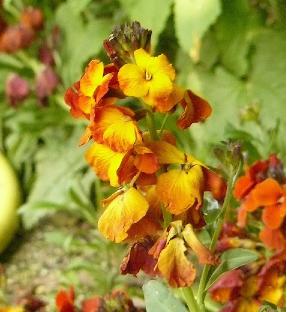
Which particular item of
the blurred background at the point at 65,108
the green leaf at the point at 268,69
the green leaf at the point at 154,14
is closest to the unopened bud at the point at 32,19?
the blurred background at the point at 65,108

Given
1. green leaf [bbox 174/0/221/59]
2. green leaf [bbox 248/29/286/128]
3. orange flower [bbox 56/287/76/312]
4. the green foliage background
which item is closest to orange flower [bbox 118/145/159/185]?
orange flower [bbox 56/287/76/312]

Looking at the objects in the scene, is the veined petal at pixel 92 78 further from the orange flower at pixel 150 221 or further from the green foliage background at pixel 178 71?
the green foliage background at pixel 178 71

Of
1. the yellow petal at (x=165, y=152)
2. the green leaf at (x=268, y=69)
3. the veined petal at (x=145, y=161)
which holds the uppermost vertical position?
the veined petal at (x=145, y=161)

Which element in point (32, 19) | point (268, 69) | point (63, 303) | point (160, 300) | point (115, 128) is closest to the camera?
point (115, 128)

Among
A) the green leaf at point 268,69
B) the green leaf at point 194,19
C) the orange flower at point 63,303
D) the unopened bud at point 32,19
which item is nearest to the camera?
the orange flower at point 63,303

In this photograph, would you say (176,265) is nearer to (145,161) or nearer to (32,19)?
(145,161)

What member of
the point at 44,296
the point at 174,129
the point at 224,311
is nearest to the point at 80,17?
the point at 174,129

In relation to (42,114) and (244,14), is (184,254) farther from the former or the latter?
(42,114)

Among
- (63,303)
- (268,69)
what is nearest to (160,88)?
(63,303)
